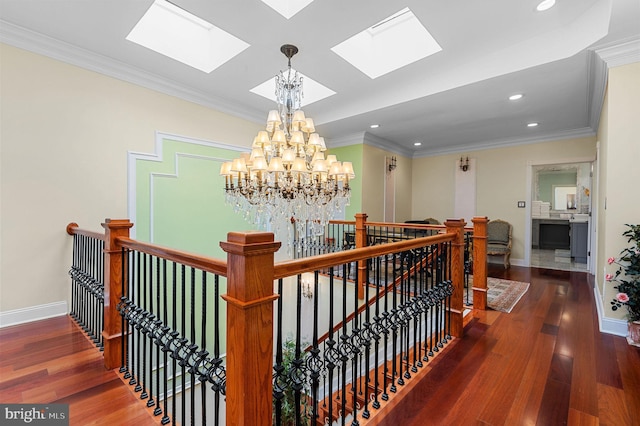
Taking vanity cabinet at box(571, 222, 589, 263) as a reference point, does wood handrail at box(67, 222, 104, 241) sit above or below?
above

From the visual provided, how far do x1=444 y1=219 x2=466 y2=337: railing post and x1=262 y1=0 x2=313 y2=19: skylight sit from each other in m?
2.25

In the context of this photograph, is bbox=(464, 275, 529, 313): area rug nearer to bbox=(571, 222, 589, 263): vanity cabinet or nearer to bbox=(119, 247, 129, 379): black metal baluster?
bbox=(571, 222, 589, 263): vanity cabinet

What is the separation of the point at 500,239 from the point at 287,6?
564cm

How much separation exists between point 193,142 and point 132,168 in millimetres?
864

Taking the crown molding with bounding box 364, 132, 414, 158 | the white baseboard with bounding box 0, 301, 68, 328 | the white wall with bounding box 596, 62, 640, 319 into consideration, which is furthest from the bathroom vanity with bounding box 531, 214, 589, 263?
the white baseboard with bounding box 0, 301, 68, 328

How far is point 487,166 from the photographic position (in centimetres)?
599

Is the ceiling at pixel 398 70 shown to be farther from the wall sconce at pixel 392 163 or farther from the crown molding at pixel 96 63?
the wall sconce at pixel 392 163

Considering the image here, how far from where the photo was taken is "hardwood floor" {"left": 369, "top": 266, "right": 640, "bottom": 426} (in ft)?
5.05

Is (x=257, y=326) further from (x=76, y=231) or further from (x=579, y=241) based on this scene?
(x=579, y=241)

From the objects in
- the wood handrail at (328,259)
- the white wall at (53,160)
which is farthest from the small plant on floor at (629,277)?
the white wall at (53,160)

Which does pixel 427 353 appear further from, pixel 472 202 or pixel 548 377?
pixel 472 202

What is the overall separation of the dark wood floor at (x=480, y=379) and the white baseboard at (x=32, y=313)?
101 millimetres

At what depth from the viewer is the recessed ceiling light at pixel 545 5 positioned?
7.26 feet

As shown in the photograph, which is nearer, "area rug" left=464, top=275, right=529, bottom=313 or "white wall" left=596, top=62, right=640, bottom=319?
"white wall" left=596, top=62, right=640, bottom=319
